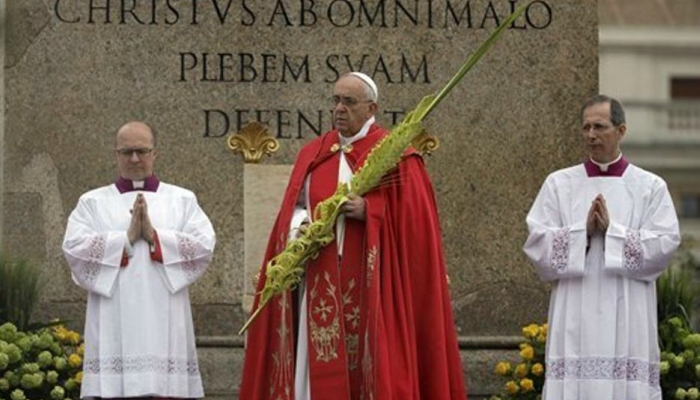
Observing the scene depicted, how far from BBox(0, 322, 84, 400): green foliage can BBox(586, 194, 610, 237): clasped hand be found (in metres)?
2.98

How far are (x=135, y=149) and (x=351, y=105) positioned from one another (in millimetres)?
1206

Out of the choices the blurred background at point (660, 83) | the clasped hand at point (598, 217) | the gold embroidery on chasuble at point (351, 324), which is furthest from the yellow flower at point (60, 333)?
the blurred background at point (660, 83)

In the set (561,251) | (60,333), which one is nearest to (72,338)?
(60,333)

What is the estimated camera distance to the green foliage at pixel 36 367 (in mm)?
16938

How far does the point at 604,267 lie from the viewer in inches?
650

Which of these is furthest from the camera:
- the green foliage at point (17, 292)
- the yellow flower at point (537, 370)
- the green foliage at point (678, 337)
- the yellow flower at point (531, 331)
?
the yellow flower at point (531, 331)

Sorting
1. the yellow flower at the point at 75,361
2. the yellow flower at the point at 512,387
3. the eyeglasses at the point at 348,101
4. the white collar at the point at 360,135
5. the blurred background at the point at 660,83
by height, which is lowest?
A: the yellow flower at the point at 512,387

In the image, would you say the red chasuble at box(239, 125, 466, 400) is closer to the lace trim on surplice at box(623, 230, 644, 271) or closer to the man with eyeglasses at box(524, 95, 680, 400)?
the man with eyeglasses at box(524, 95, 680, 400)

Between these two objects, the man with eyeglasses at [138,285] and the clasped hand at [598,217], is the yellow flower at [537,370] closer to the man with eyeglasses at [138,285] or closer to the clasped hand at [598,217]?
the clasped hand at [598,217]

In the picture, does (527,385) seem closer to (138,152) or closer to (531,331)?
(531,331)

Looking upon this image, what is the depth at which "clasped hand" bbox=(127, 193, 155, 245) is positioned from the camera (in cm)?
1636

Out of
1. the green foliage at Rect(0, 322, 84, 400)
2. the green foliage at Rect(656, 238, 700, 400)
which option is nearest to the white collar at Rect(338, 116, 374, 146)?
the green foliage at Rect(0, 322, 84, 400)

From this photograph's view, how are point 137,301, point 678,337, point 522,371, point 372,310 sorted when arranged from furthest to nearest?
1. point 678,337
2. point 522,371
3. point 137,301
4. point 372,310

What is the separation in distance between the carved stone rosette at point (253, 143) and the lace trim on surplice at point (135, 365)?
2416 millimetres
